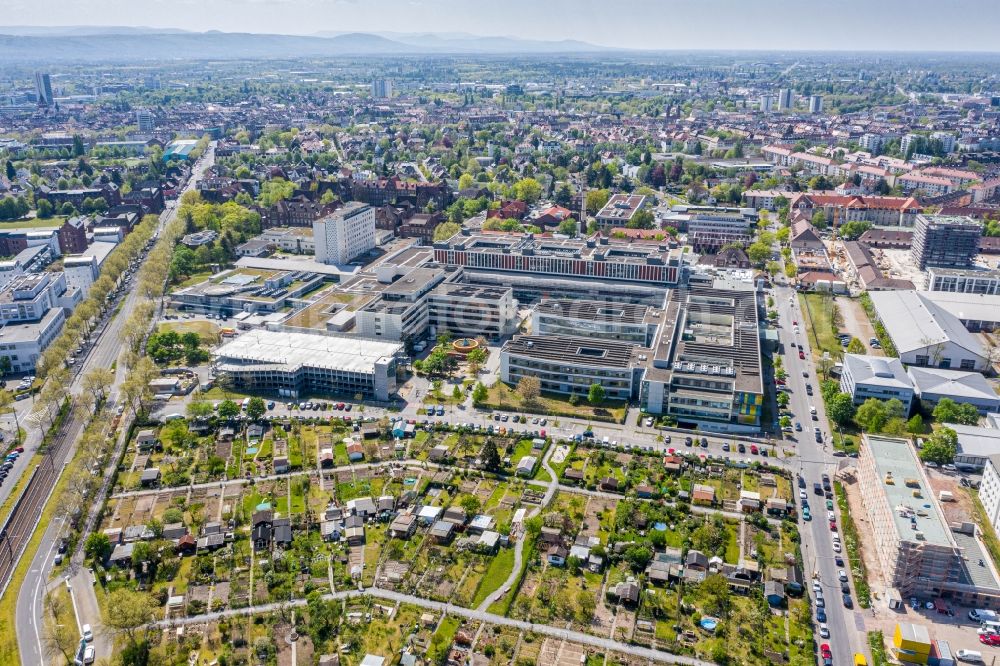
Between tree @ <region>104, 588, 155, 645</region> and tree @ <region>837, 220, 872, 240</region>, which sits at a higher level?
tree @ <region>837, 220, 872, 240</region>

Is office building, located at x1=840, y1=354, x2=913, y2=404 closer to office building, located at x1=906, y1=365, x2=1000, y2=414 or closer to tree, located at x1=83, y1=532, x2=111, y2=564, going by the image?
office building, located at x1=906, y1=365, x2=1000, y2=414

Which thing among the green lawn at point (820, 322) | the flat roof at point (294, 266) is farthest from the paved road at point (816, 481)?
the flat roof at point (294, 266)

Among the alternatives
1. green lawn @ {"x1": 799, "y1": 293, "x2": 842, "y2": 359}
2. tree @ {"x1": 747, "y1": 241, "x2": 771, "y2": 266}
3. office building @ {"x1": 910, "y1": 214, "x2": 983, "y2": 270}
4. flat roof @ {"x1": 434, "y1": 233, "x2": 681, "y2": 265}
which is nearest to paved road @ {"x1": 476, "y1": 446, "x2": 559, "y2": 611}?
green lawn @ {"x1": 799, "y1": 293, "x2": 842, "y2": 359}

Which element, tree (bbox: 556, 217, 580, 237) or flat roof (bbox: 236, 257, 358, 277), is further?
tree (bbox: 556, 217, 580, 237)

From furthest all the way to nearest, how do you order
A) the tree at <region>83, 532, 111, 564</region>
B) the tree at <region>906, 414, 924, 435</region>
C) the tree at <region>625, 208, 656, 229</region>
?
the tree at <region>625, 208, 656, 229</region>
the tree at <region>906, 414, 924, 435</region>
the tree at <region>83, 532, 111, 564</region>

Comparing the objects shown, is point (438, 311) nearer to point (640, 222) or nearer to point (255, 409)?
point (255, 409)

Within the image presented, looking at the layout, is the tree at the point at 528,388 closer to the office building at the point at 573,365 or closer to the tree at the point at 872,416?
the office building at the point at 573,365

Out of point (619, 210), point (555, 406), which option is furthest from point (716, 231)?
point (555, 406)
